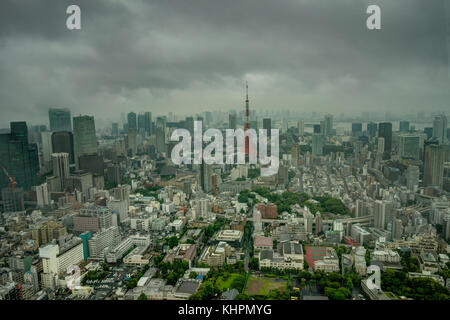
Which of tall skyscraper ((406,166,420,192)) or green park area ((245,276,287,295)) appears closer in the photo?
green park area ((245,276,287,295))

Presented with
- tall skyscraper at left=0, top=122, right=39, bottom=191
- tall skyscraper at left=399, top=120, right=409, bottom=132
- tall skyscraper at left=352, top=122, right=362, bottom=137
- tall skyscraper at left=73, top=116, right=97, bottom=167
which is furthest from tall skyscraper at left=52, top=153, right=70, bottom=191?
tall skyscraper at left=399, top=120, right=409, bottom=132

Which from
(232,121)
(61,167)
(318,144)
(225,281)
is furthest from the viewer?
(318,144)

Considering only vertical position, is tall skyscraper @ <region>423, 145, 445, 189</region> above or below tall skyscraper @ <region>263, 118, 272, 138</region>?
below

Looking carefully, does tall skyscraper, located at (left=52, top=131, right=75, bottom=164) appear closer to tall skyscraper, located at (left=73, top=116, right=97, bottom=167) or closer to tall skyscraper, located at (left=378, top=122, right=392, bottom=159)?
tall skyscraper, located at (left=73, top=116, right=97, bottom=167)

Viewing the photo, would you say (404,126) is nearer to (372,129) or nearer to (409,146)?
(372,129)

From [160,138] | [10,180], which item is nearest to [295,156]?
[160,138]

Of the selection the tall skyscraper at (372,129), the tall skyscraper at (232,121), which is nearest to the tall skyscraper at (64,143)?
the tall skyscraper at (232,121)
